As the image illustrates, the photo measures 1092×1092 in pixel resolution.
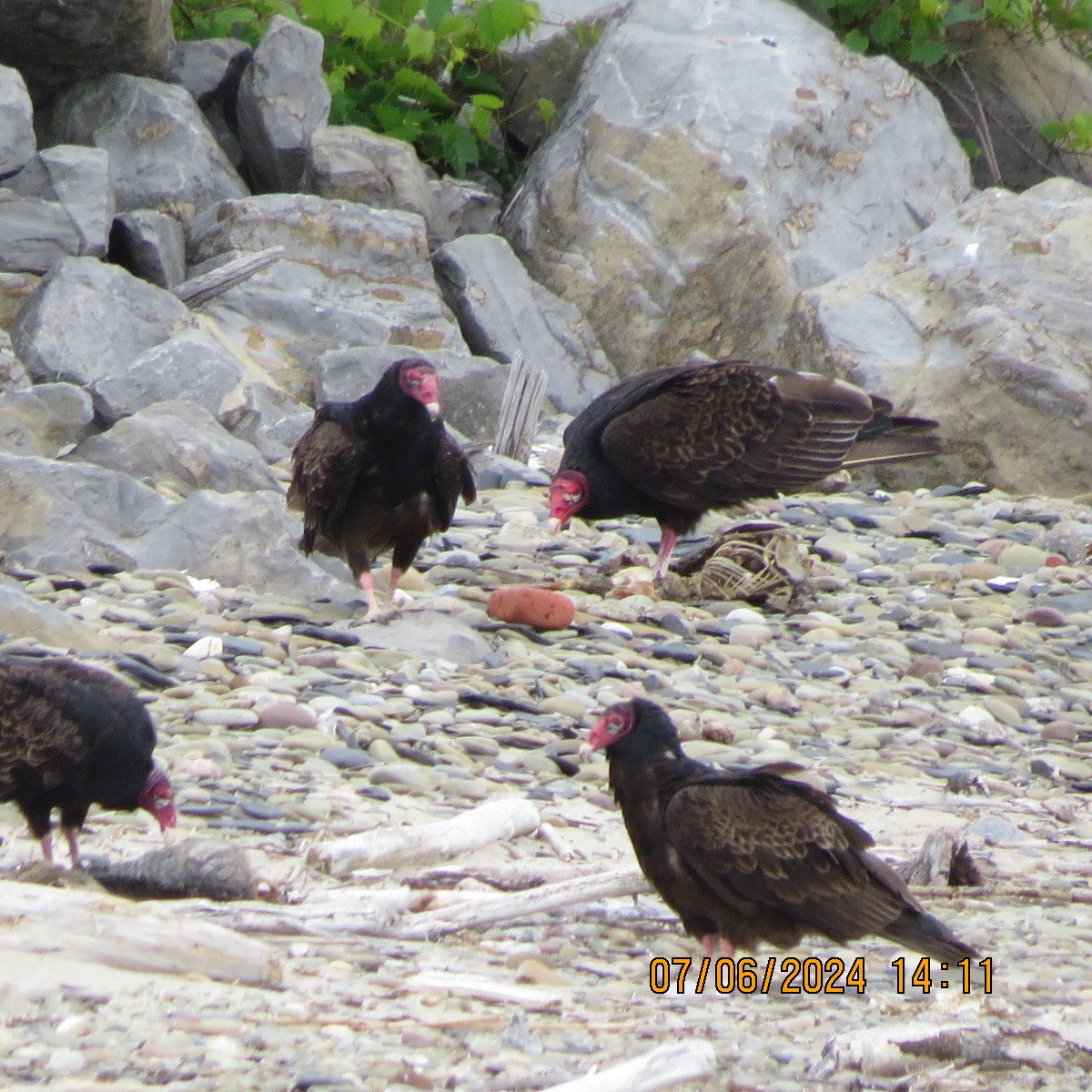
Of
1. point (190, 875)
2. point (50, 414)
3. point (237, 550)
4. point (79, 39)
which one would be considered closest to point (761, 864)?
point (190, 875)

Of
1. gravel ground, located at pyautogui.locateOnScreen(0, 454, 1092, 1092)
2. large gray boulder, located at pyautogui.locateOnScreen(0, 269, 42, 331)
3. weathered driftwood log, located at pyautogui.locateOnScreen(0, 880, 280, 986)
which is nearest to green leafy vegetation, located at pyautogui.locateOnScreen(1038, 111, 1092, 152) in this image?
Result: gravel ground, located at pyautogui.locateOnScreen(0, 454, 1092, 1092)

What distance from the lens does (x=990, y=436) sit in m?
9.53

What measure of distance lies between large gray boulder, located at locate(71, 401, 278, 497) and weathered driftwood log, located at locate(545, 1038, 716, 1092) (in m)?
5.28

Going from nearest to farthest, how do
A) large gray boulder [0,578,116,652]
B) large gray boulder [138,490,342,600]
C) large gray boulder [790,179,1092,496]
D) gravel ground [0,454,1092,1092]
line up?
gravel ground [0,454,1092,1092], large gray boulder [0,578,116,652], large gray boulder [138,490,342,600], large gray boulder [790,179,1092,496]

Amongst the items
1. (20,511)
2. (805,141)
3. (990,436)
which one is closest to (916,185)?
(805,141)

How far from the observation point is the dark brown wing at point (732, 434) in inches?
273

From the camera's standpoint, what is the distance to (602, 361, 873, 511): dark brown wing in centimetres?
693

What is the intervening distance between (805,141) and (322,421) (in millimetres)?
6813

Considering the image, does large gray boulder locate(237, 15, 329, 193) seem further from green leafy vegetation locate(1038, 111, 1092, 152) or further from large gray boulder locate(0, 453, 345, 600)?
green leafy vegetation locate(1038, 111, 1092, 152)

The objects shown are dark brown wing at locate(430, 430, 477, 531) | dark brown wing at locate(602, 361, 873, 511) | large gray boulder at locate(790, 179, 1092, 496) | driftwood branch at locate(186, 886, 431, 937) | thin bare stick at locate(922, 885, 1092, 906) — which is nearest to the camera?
driftwood branch at locate(186, 886, 431, 937)

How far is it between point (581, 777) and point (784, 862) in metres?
1.43

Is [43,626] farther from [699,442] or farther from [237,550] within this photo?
[699,442]

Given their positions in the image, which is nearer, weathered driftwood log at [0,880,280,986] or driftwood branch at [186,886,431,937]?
weathered driftwood log at [0,880,280,986]
